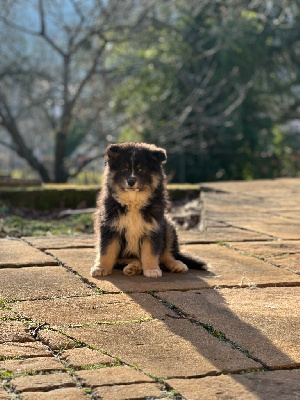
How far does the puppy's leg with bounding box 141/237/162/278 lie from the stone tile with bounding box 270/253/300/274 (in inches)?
43.6

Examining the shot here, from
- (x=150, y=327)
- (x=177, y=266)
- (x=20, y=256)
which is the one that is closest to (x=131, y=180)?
(x=177, y=266)

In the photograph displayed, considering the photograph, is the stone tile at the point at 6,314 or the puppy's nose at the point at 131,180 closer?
the stone tile at the point at 6,314

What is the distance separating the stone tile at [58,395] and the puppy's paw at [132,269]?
2.22 m

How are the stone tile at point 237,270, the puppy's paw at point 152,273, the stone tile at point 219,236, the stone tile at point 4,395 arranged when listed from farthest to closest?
1. the stone tile at point 219,236
2. the puppy's paw at point 152,273
3. the stone tile at point 237,270
4. the stone tile at point 4,395

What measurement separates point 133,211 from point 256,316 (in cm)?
142

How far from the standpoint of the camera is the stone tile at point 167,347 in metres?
2.78

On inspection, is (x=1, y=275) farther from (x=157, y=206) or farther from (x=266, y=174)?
(x=266, y=174)

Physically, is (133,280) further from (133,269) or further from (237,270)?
(237,270)

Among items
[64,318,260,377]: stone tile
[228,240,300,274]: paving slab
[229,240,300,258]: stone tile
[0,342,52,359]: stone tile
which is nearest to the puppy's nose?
[64,318,260,377]: stone tile

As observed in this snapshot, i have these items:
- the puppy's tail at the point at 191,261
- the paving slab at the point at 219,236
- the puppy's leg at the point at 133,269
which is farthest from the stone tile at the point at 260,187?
the puppy's leg at the point at 133,269

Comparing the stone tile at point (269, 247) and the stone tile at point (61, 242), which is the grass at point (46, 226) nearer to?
the stone tile at point (61, 242)

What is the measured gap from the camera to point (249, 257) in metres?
5.38

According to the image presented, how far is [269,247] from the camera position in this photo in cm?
580

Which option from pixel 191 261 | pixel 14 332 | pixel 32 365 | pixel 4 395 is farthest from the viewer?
pixel 191 261
